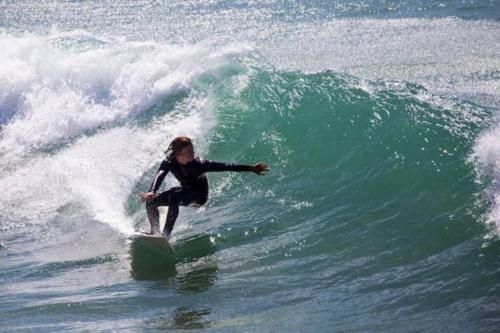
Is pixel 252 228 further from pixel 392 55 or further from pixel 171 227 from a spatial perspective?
pixel 392 55

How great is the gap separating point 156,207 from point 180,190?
13.2 inches

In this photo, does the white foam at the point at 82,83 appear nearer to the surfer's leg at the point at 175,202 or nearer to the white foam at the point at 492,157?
the surfer's leg at the point at 175,202

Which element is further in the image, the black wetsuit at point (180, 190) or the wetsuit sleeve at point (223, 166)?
the black wetsuit at point (180, 190)

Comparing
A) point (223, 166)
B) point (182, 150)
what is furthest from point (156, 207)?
point (223, 166)

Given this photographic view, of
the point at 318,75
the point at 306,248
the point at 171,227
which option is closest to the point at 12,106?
the point at 318,75

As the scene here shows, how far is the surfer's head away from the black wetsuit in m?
0.09

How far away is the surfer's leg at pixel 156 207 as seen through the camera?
8555 millimetres

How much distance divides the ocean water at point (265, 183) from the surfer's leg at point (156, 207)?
0.28 m

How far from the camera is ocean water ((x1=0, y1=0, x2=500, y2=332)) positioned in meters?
6.63

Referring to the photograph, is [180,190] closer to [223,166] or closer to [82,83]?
[223,166]

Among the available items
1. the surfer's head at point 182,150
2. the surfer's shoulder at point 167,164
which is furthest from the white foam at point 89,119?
the surfer's head at point 182,150

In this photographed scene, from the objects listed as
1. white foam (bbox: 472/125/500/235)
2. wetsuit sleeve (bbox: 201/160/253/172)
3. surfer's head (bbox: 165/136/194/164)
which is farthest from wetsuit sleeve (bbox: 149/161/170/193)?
white foam (bbox: 472/125/500/235)

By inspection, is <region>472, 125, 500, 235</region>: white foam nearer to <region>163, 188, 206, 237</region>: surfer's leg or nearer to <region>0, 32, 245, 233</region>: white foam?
<region>163, 188, 206, 237</region>: surfer's leg

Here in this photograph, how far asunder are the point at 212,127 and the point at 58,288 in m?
5.72
